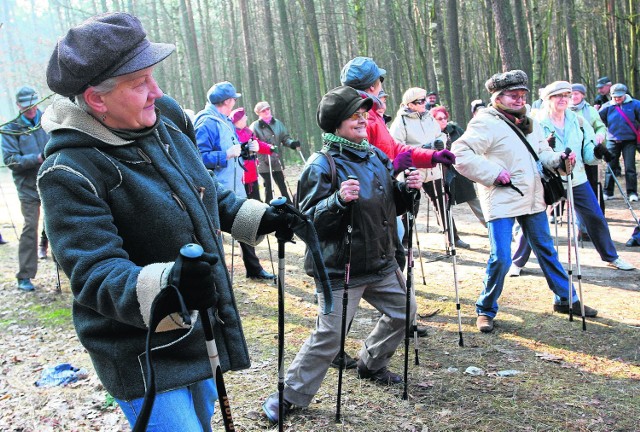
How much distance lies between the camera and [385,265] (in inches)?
183

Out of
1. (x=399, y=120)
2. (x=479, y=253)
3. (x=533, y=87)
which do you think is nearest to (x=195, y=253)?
(x=399, y=120)

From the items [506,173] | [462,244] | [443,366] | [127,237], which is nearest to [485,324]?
[443,366]

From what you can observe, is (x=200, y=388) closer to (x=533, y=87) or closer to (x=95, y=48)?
(x=95, y=48)

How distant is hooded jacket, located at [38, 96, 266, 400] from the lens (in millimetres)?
2057

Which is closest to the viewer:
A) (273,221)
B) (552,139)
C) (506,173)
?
(273,221)

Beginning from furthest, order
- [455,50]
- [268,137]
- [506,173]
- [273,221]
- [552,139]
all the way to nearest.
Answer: [455,50]
[268,137]
[552,139]
[506,173]
[273,221]

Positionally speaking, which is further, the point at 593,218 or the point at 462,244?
the point at 462,244

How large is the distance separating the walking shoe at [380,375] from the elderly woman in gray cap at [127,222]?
9.40ft

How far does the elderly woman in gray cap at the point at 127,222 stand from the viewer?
204 centimetres

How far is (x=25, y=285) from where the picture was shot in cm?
939

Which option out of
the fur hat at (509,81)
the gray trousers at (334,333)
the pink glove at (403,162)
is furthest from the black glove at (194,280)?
the fur hat at (509,81)

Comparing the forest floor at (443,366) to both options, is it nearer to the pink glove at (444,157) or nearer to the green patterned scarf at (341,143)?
the pink glove at (444,157)

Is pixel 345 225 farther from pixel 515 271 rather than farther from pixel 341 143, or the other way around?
pixel 515 271

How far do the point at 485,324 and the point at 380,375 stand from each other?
5.34ft
